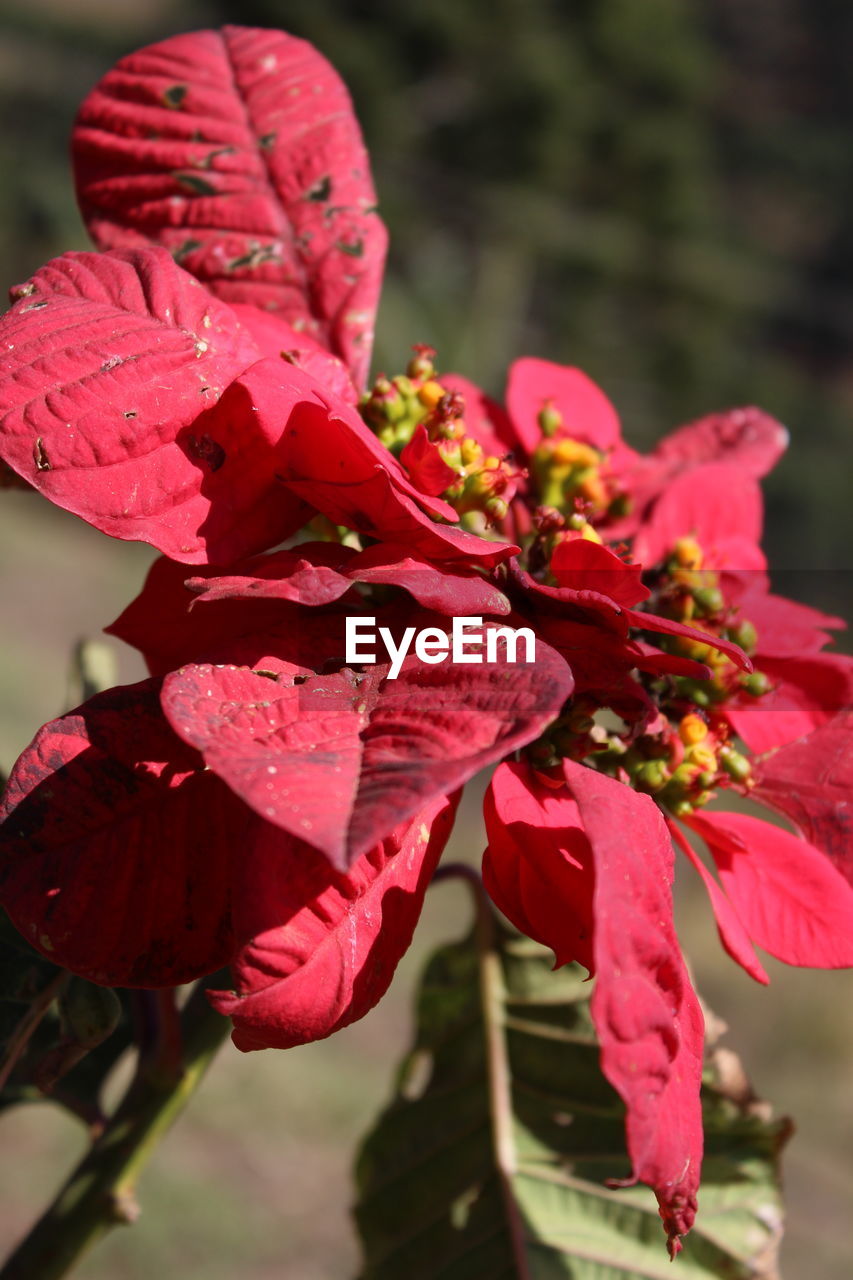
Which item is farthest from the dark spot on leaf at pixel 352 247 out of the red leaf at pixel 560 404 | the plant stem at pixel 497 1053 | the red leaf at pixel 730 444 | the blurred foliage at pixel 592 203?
the blurred foliage at pixel 592 203

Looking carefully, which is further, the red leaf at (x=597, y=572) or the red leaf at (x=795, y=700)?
the red leaf at (x=795, y=700)

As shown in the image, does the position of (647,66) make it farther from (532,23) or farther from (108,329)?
(108,329)

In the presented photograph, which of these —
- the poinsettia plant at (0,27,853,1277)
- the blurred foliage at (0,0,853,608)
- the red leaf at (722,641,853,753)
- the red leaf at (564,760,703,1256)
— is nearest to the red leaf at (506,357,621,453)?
the poinsettia plant at (0,27,853,1277)

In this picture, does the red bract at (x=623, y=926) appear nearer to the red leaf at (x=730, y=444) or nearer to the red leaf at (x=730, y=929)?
the red leaf at (x=730, y=929)

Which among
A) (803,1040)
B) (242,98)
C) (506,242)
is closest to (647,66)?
(506,242)

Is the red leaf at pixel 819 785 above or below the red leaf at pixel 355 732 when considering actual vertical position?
below

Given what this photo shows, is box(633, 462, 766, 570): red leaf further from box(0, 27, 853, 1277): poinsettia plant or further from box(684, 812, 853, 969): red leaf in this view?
box(684, 812, 853, 969): red leaf
